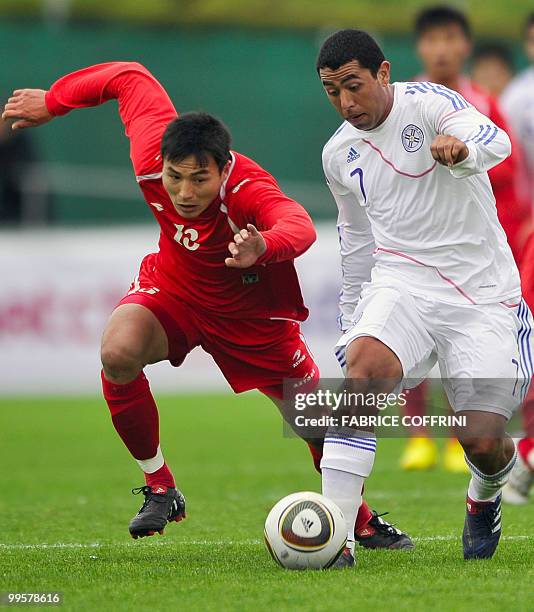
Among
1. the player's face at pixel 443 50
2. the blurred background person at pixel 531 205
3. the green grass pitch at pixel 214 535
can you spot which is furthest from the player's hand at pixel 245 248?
the player's face at pixel 443 50

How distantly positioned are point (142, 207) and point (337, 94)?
12.6 meters

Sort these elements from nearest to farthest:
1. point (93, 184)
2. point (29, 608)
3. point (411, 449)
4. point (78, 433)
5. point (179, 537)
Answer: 1. point (29, 608)
2. point (179, 537)
3. point (411, 449)
4. point (78, 433)
5. point (93, 184)

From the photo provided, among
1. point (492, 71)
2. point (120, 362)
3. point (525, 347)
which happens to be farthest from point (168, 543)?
point (492, 71)

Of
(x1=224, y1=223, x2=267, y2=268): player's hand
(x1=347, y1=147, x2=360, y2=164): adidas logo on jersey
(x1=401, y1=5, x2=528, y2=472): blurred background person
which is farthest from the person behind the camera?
(x1=401, y1=5, x2=528, y2=472): blurred background person

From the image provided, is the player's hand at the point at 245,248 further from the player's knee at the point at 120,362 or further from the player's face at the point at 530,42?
the player's face at the point at 530,42

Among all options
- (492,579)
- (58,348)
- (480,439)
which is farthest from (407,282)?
(58,348)

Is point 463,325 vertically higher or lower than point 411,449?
higher

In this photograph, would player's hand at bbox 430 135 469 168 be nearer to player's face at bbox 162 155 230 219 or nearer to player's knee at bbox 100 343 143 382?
player's face at bbox 162 155 230 219

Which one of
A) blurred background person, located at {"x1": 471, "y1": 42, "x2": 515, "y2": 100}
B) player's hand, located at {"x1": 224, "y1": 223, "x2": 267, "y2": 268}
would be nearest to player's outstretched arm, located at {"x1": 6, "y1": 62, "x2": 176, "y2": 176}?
player's hand, located at {"x1": 224, "y1": 223, "x2": 267, "y2": 268}

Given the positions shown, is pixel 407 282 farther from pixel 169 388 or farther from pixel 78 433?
pixel 169 388

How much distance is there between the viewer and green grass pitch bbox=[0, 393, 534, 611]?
439 cm

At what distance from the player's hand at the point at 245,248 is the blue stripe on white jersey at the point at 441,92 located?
108 centimetres

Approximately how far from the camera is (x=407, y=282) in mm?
5344

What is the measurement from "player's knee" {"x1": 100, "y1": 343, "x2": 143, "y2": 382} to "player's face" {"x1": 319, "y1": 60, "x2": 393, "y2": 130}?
4.70 feet
